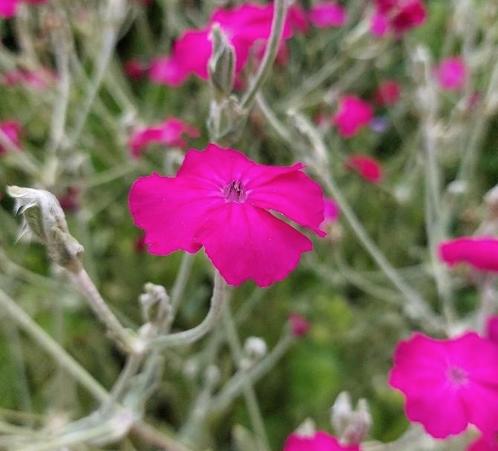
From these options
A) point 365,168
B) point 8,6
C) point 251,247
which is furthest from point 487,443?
point 8,6

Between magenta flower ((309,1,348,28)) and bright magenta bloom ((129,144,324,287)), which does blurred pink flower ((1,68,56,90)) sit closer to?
magenta flower ((309,1,348,28))

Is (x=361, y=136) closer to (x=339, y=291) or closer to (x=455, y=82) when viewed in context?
(x=455, y=82)

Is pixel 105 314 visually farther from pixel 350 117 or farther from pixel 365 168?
pixel 350 117

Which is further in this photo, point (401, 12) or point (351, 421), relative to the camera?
point (401, 12)

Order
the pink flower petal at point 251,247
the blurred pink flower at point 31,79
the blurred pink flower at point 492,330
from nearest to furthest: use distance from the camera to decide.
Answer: the pink flower petal at point 251,247 → the blurred pink flower at point 492,330 → the blurred pink flower at point 31,79

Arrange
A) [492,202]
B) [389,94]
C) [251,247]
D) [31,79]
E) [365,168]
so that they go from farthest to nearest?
[389,94], [31,79], [365,168], [492,202], [251,247]

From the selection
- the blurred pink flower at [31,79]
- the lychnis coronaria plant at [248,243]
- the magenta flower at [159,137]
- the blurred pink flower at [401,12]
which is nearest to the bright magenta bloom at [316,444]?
the lychnis coronaria plant at [248,243]

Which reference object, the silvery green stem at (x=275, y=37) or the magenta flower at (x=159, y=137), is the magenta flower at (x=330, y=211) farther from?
the silvery green stem at (x=275, y=37)

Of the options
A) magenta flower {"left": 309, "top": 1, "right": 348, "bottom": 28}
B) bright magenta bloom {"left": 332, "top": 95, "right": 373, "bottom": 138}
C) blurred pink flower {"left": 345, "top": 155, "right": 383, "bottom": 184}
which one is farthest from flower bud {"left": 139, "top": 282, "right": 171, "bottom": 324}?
magenta flower {"left": 309, "top": 1, "right": 348, "bottom": 28}
